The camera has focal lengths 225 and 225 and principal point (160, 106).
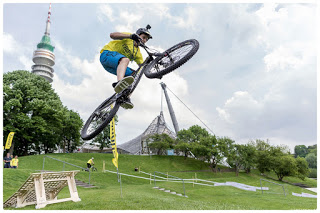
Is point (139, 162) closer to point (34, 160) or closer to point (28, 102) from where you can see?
point (34, 160)

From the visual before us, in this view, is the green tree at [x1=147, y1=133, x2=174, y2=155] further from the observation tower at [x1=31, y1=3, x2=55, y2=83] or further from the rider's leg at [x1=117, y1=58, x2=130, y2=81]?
the observation tower at [x1=31, y1=3, x2=55, y2=83]

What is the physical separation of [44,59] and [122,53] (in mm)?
90826

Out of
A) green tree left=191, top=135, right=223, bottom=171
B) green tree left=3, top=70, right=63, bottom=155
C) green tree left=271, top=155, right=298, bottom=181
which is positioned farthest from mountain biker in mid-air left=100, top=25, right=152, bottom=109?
green tree left=271, top=155, right=298, bottom=181

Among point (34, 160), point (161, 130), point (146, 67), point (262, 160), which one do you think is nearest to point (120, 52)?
point (146, 67)

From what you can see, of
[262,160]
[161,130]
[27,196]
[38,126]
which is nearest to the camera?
[27,196]

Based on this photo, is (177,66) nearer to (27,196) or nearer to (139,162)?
(27,196)

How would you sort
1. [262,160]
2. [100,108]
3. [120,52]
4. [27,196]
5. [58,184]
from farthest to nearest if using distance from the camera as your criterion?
[262,160], [58,184], [27,196], [100,108], [120,52]

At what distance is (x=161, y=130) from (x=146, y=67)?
5396cm

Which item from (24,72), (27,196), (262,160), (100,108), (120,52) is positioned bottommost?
(262,160)

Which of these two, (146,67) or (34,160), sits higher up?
(146,67)

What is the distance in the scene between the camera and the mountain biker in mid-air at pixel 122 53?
585 centimetres

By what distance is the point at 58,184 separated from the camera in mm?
8336

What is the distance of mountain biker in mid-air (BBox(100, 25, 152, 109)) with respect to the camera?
585 centimetres

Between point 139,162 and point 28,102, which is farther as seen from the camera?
point 139,162
